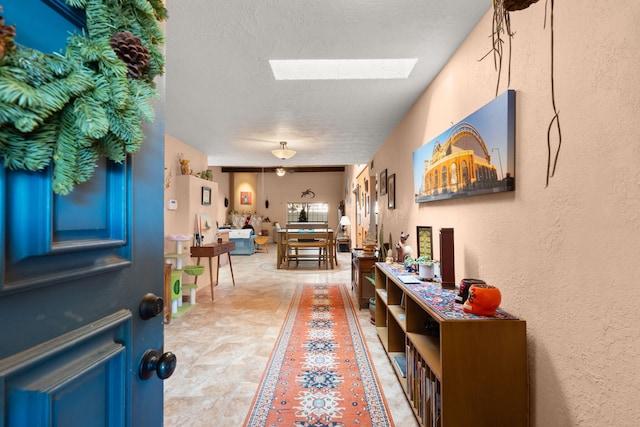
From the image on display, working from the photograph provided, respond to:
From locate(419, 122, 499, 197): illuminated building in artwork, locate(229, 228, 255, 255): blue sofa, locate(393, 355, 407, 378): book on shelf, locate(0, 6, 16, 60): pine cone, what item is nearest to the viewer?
locate(0, 6, 16, 60): pine cone

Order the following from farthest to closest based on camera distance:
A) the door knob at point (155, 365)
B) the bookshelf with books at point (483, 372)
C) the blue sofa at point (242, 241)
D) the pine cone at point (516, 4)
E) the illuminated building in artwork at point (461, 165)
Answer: the blue sofa at point (242, 241), the illuminated building in artwork at point (461, 165), the bookshelf with books at point (483, 372), the pine cone at point (516, 4), the door knob at point (155, 365)

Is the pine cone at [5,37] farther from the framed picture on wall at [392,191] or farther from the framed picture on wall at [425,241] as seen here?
the framed picture on wall at [392,191]

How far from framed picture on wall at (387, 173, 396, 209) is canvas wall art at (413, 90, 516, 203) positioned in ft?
4.74

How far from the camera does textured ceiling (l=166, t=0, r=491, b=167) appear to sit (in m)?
1.68

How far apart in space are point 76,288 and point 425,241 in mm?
2563

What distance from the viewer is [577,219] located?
112cm

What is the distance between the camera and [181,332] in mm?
3205

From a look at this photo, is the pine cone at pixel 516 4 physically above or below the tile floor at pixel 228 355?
above

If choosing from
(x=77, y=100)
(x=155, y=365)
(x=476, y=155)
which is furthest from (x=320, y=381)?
(x=77, y=100)

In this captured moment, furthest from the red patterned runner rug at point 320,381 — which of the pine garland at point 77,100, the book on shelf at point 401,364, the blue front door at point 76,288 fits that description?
the pine garland at point 77,100

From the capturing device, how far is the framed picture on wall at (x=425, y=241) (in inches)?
103

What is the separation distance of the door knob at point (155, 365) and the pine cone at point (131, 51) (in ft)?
2.09

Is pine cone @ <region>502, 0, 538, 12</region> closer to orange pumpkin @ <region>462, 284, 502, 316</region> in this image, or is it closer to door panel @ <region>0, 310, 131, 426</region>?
orange pumpkin @ <region>462, 284, 502, 316</region>

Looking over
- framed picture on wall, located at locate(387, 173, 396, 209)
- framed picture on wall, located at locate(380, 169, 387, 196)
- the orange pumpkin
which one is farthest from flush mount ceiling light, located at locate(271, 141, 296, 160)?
the orange pumpkin
